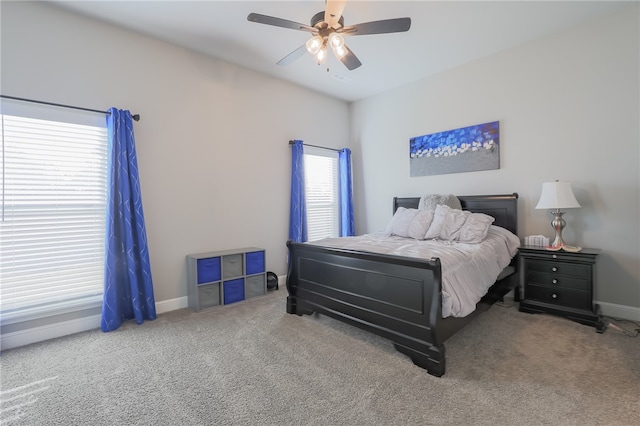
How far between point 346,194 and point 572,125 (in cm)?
293

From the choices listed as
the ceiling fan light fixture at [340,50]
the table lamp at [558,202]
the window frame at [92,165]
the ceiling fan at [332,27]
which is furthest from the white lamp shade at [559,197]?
the window frame at [92,165]

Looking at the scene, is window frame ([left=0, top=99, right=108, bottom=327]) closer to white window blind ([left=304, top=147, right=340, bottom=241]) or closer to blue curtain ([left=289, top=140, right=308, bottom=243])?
blue curtain ([left=289, top=140, right=308, bottom=243])

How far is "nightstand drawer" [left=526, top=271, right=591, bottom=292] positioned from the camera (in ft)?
8.95

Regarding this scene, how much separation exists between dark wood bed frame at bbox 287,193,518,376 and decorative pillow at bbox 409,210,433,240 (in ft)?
2.81

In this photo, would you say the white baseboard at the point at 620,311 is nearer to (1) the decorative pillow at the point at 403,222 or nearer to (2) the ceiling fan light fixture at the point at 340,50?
(1) the decorative pillow at the point at 403,222

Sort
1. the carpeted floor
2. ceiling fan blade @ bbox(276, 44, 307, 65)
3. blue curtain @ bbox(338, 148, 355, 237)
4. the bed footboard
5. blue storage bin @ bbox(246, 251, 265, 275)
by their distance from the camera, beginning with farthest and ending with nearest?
blue curtain @ bbox(338, 148, 355, 237)
blue storage bin @ bbox(246, 251, 265, 275)
ceiling fan blade @ bbox(276, 44, 307, 65)
the bed footboard
the carpeted floor

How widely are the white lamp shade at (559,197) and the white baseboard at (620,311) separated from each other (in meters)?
1.11

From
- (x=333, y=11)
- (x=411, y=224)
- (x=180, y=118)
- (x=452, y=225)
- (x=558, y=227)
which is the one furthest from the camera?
(x=411, y=224)

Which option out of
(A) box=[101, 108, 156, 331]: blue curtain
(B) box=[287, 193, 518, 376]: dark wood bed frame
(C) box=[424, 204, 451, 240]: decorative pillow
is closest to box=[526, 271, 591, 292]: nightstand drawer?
(B) box=[287, 193, 518, 376]: dark wood bed frame

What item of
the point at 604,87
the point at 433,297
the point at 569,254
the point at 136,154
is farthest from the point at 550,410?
the point at 136,154

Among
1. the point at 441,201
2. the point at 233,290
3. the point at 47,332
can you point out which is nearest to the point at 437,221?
the point at 441,201

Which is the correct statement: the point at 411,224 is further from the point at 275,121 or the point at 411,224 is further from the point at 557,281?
the point at 275,121

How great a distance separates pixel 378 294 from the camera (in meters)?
2.33

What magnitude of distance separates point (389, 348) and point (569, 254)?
6.56 feet
